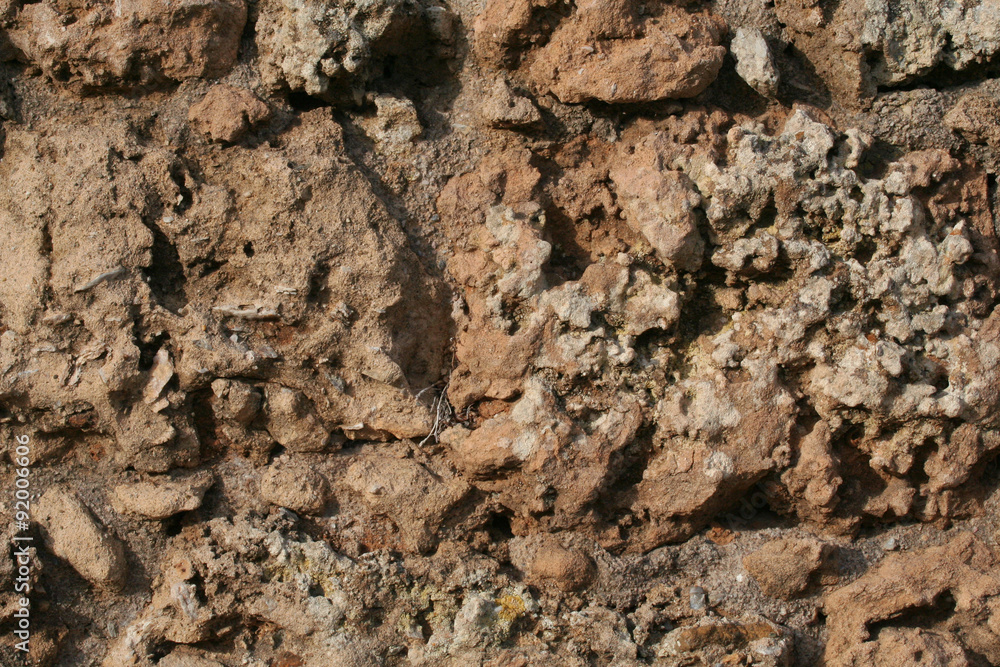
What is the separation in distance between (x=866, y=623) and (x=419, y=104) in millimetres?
2057

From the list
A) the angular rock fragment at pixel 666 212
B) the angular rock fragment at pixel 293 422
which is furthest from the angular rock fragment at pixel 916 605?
the angular rock fragment at pixel 293 422

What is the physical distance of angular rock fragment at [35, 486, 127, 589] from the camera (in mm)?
2326

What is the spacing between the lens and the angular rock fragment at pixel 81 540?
233cm

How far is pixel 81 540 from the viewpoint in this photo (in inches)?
92.0

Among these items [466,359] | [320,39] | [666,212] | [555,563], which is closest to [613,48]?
[666,212]

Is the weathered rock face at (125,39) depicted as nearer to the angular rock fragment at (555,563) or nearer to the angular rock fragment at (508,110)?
the angular rock fragment at (508,110)

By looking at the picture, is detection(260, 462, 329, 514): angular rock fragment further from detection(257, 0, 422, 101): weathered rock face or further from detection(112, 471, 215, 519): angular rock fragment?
detection(257, 0, 422, 101): weathered rock face

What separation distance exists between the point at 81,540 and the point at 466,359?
117 cm

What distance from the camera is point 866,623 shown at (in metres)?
2.48

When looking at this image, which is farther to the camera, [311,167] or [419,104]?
[419,104]

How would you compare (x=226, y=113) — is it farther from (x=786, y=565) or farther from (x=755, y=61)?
(x=786, y=565)

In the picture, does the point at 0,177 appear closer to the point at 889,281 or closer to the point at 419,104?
the point at 419,104

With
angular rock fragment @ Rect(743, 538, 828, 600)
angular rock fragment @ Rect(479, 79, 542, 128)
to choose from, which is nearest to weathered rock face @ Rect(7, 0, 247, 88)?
angular rock fragment @ Rect(479, 79, 542, 128)

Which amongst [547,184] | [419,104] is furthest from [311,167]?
[547,184]
